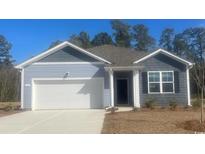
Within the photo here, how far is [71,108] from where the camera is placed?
21.6m

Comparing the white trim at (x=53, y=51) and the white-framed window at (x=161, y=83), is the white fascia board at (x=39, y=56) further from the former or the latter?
the white-framed window at (x=161, y=83)

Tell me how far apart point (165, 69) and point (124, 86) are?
3.36 m

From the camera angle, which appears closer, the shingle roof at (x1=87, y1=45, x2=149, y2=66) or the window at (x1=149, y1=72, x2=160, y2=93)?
the window at (x1=149, y1=72, x2=160, y2=93)

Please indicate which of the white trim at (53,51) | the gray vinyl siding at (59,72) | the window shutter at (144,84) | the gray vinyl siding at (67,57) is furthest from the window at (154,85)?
the gray vinyl siding at (67,57)

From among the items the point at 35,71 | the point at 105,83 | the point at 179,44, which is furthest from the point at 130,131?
the point at 179,44

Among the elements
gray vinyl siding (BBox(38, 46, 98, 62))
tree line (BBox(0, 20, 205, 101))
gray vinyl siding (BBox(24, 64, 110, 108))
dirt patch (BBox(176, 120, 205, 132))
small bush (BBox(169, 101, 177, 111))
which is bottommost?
dirt patch (BBox(176, 120, 205, 132))

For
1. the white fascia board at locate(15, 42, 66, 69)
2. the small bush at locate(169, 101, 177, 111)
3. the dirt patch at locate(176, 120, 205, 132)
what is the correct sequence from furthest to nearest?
1. the white fascia board at locate(15, 42, 66, 69)
2. the small bush at locate(169, 101, 177, 111)
3. the dirt patch at locate(176, 120, 205, 132)

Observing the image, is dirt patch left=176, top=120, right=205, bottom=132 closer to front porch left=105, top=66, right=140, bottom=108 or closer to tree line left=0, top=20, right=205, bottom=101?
front porch left=105, top=66, right=140, bottom=108

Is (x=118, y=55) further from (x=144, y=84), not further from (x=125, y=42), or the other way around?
(x=125, y=42)

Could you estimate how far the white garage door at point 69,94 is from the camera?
70.9ft

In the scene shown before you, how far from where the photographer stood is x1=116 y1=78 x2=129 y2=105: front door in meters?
23.2

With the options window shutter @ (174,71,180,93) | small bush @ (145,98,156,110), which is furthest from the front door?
window shutter @ (174,71,180,93)
